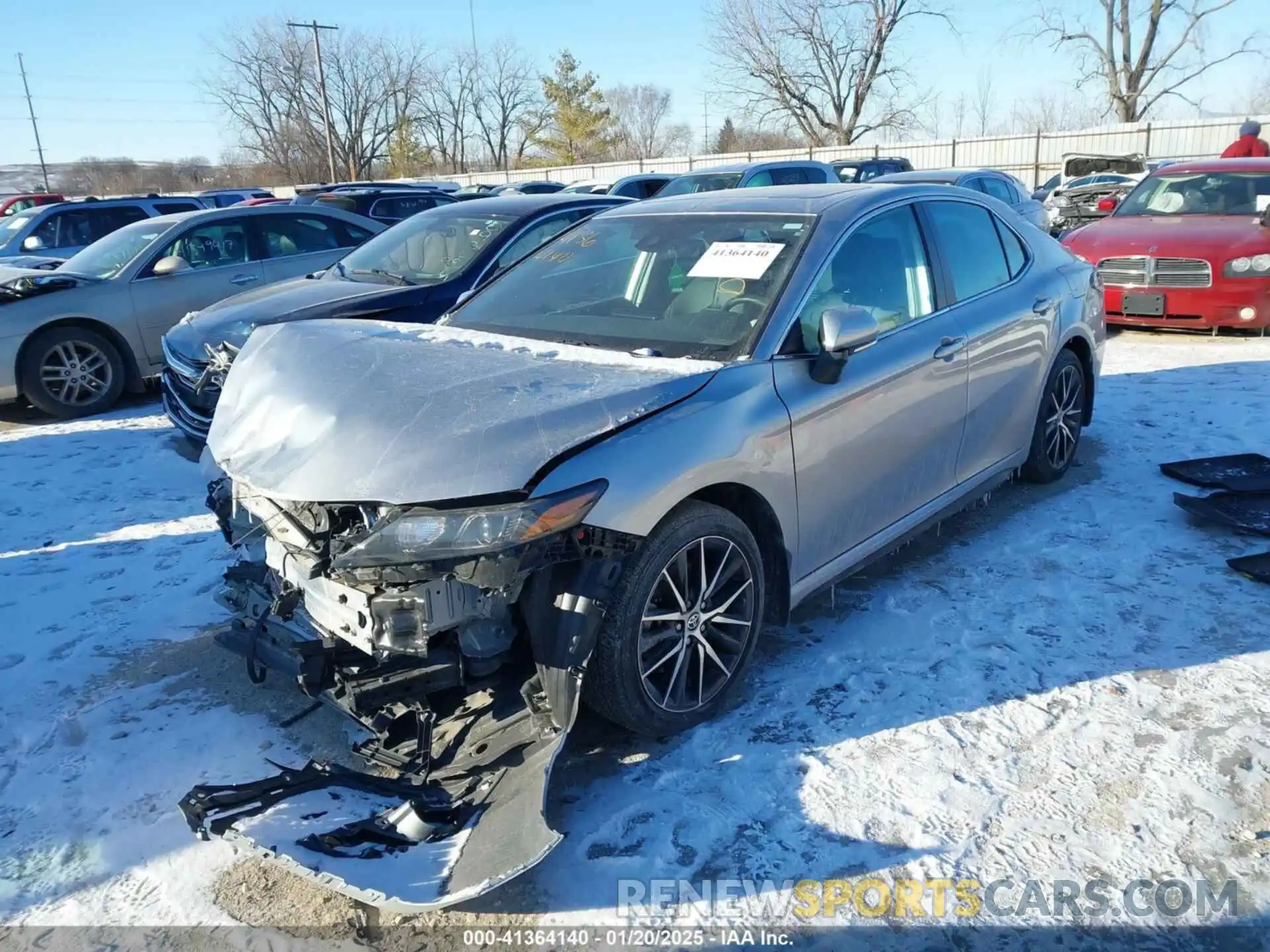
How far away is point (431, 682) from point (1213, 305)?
30.1 feet

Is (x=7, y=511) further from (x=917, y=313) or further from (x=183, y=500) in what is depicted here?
(x=917, y=313)

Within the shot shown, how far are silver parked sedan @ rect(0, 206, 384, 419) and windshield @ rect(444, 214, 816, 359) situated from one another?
5716mm

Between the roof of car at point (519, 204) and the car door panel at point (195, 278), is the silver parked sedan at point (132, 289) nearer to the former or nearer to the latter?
the car door panel at point (195, 278)

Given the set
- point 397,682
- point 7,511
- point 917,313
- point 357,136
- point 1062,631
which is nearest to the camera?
point 397,682

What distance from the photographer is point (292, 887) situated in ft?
8.50

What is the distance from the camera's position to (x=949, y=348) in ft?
13.4

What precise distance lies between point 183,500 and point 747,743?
4257mm

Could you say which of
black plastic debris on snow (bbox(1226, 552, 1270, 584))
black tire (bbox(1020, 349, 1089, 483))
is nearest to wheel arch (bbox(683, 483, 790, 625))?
black plastic debris on snow (bbox(1226, 552, 1270, 584))

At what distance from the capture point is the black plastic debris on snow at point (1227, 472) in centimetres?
496

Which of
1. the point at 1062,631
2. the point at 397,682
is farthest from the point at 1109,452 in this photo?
the point at 397,682

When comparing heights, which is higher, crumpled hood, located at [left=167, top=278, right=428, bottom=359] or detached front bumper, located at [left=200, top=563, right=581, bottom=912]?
crumpled hood, located at [left=167, top=278, right=428, bottom=359]

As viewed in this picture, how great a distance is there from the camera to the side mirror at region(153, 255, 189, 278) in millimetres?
8438

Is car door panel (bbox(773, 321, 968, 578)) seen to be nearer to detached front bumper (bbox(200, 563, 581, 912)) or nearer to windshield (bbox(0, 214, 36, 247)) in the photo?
detached front bumper (bbox(200, 563, 581, 912))

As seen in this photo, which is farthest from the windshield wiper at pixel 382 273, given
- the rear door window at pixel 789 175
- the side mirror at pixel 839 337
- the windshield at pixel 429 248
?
the rear door window at pixel 789 175
